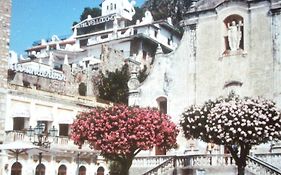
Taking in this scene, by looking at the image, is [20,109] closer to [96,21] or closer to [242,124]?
[242,124]

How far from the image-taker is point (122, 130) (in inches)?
1098

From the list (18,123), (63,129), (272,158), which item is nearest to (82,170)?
(63,129)

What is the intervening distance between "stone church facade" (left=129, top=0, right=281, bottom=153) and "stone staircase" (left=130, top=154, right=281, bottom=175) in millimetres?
3616

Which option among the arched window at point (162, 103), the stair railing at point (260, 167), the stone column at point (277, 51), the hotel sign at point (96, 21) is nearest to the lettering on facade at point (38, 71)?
the hotel sign at point (96, 21)

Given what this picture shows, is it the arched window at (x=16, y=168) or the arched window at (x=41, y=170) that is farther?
the arched window at (x=41, y=170)

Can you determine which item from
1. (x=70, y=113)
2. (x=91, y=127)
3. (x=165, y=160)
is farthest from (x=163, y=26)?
(x=91, y=127)

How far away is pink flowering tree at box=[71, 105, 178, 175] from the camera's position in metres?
27.8

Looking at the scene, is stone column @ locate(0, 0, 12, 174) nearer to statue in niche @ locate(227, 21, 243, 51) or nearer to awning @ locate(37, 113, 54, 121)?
awning @ locate(37, 113, 54, 121)

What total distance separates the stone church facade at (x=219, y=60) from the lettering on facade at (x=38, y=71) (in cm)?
2469

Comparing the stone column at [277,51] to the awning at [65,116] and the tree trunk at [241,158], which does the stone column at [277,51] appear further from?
the awning at [65,116]

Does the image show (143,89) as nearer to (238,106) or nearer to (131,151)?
(131,151)

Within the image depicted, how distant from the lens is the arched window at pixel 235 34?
37.3 metres

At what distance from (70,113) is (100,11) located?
2426 inches

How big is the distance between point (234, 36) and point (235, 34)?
0.17 metres
